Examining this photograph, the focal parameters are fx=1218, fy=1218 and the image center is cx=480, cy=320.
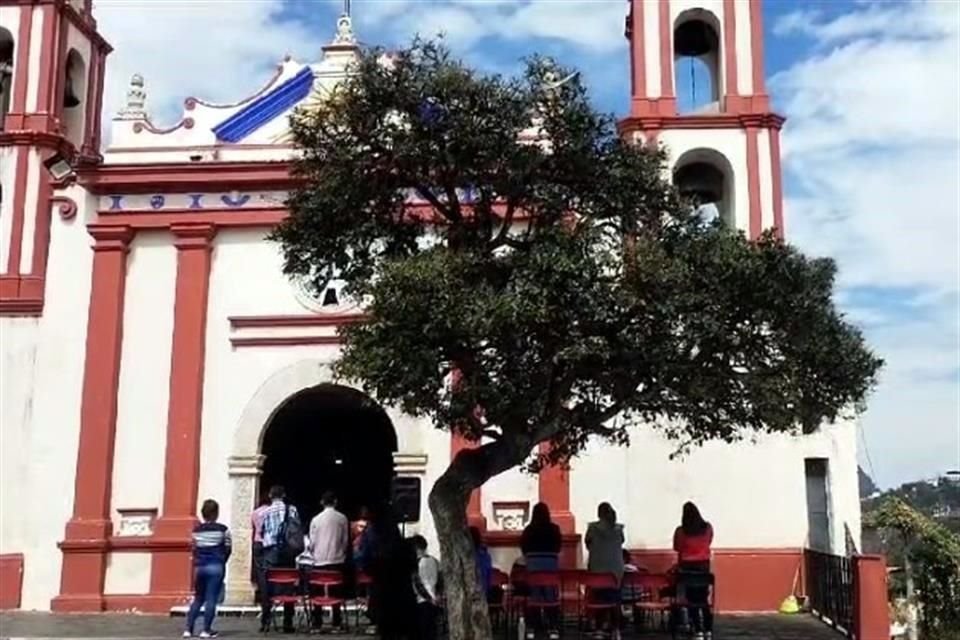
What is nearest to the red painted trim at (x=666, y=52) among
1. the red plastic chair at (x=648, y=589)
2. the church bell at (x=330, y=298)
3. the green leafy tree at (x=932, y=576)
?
the church bell at (x=330, y=298)

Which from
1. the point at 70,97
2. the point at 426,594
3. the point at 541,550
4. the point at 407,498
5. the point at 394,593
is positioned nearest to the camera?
the point at 394,593

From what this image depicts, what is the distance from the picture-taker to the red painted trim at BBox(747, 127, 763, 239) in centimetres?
1703

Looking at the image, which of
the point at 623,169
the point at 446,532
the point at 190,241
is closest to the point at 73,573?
the point at 190,241

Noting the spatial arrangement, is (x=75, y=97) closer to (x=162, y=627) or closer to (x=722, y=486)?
(x=162, y=627)

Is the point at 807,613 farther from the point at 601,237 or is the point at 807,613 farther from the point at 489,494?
the point at 601,237

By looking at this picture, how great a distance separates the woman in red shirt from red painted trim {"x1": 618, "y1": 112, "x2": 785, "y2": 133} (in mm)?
6528

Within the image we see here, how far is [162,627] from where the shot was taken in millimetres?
14492

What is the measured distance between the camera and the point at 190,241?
17.5m

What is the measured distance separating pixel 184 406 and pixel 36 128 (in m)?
5.41

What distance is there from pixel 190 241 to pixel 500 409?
825 cm

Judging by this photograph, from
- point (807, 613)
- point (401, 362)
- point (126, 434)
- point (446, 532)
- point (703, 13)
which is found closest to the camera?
point (401, 362)

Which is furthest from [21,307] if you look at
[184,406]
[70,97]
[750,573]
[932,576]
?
[932,576]

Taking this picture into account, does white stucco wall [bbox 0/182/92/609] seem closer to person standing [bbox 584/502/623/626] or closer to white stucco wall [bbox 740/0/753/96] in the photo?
person standing [bbox 584/502/623/626]

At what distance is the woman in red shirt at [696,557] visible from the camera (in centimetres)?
1286
